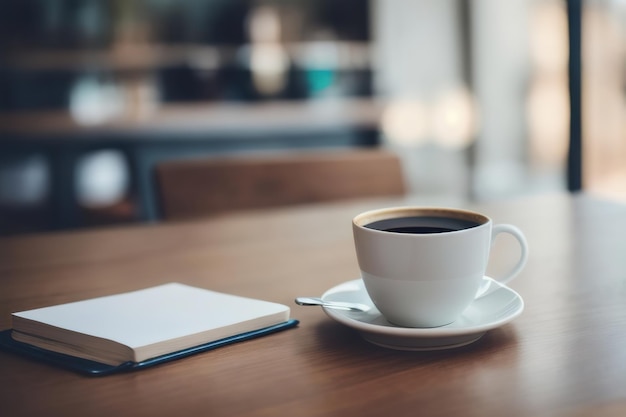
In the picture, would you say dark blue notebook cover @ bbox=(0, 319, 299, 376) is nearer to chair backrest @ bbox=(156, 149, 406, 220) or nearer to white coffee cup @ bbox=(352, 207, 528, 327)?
white coffee cup @ bbox=(352, 207, 528, 327)

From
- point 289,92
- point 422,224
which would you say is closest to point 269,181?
point 422,224

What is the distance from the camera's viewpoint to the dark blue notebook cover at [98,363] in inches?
18.7

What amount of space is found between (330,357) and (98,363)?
0.16 meters

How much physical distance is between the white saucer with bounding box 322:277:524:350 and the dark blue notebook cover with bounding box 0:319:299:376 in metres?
0.06

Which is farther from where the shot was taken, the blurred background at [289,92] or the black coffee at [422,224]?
the blurred background at [289,92]

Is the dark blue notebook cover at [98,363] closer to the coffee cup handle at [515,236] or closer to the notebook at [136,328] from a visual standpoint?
the notebook at [136,328]

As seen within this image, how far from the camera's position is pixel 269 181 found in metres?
1.31

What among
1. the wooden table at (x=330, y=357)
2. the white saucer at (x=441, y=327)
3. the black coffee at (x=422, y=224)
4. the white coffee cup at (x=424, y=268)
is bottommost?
the wooden table at (x=330, y=357)

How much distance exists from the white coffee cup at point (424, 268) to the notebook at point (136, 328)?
0.30 ft

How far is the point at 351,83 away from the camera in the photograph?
4.16 metres

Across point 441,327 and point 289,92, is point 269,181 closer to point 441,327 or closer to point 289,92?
point 441,327

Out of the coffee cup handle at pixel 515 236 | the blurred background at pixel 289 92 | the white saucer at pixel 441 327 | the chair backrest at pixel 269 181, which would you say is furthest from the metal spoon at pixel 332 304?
the blurred background at pixel 289 92

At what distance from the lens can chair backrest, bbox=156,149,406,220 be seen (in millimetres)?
1237

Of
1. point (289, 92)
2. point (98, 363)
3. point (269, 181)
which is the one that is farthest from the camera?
point (289, 92)
